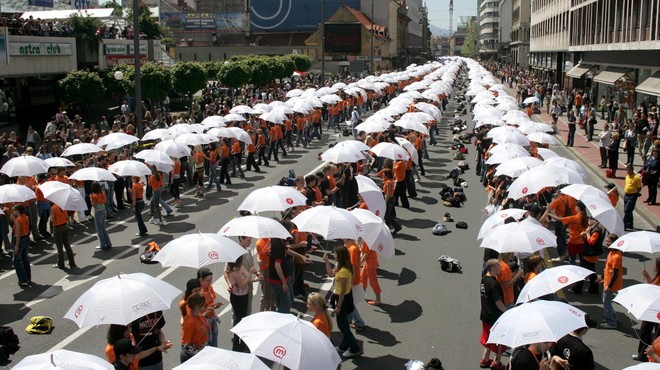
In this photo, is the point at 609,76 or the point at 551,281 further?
the point at 609,76

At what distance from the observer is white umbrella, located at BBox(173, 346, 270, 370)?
5625 mm

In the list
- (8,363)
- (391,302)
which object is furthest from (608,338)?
(8,363)

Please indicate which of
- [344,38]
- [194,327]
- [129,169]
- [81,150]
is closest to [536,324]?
[194,327]

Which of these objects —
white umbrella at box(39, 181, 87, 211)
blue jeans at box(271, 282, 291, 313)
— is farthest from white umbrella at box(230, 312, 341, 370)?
white umbrella at box(39, 181, 87, 211)

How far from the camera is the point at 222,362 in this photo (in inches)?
223

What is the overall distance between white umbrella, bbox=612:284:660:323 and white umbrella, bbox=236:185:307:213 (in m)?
6.06

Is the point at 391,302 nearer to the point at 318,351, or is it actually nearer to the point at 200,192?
→ the point at 318,351

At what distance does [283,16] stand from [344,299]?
104983 mm

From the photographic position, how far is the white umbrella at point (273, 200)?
12.3 metres

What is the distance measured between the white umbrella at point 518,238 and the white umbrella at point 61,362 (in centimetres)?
Answer: 581

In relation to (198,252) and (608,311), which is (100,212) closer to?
(198,252)

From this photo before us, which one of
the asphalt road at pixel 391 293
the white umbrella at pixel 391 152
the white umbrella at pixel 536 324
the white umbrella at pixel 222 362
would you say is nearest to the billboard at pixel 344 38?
the asphalt road at pixel 391 293

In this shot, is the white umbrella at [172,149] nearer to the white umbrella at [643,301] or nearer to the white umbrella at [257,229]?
the white umbrella at [257,229]

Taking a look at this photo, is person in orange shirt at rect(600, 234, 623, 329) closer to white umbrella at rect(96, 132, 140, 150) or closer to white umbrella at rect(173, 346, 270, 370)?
white umbrella at rect(173, 346, 270, 370)
